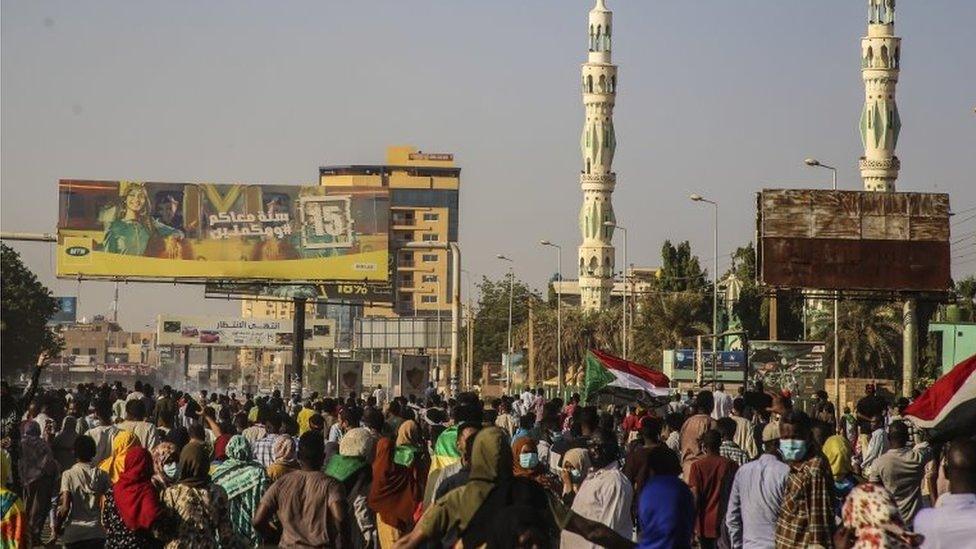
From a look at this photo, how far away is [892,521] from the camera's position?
7.73 m

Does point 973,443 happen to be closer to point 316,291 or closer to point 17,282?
point 316,291

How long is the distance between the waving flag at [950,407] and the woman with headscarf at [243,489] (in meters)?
4.82

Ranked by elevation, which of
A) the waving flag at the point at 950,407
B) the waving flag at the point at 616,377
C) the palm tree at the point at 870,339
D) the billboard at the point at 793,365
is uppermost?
the palm tree at the point at 870,339

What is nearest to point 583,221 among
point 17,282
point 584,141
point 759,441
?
point 584,141

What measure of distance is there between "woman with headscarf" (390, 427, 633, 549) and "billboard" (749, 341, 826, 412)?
4238cm

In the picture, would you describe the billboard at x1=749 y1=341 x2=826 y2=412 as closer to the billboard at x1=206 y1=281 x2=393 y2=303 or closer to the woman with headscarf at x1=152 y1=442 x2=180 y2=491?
the billboard at x1=206 y1=281 x2=393 y2=303

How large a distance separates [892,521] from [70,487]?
6.30 m

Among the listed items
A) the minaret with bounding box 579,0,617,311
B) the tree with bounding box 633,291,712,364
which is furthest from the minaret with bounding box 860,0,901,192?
the minaret with bounding box 579,0,617,311

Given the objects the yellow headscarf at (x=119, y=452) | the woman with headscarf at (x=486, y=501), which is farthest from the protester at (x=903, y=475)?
the woman with headscarf at (x=486, y=501)

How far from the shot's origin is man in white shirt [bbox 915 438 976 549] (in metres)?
7.53

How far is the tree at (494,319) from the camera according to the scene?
108562 millimetres

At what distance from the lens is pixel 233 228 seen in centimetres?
5772

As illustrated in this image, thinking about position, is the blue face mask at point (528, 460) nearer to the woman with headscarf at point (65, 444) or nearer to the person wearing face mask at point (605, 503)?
the person wearing face mask at point (605, 503)

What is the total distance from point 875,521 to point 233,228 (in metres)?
50.8
